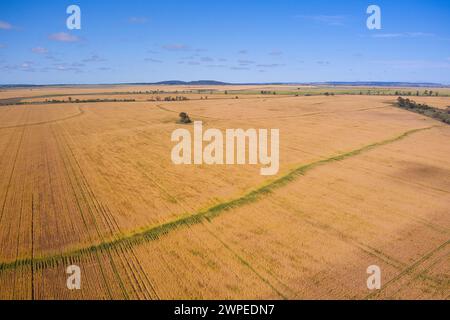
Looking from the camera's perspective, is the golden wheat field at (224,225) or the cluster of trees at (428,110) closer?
the golden wheat field at (224,225)

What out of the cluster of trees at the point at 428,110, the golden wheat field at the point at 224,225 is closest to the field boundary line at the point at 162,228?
the golden wheat field at the point at 224,225

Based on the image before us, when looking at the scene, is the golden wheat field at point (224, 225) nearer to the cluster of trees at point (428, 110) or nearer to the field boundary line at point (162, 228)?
the field boundary line at point (162, 228)

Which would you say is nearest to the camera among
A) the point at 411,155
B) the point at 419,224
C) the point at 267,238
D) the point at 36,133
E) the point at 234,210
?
the point at 267,238

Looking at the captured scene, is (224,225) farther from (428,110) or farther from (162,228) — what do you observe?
(428,110)

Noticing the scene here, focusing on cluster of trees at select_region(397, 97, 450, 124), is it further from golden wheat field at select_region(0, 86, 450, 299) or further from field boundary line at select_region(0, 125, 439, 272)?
field boundary line at select_region(0, 125, 439, 272)

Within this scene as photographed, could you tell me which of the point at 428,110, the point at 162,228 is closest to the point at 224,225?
the point at 162,228

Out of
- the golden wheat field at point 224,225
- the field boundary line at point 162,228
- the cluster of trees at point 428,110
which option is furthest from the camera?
the cluster of trees at point 428,110
